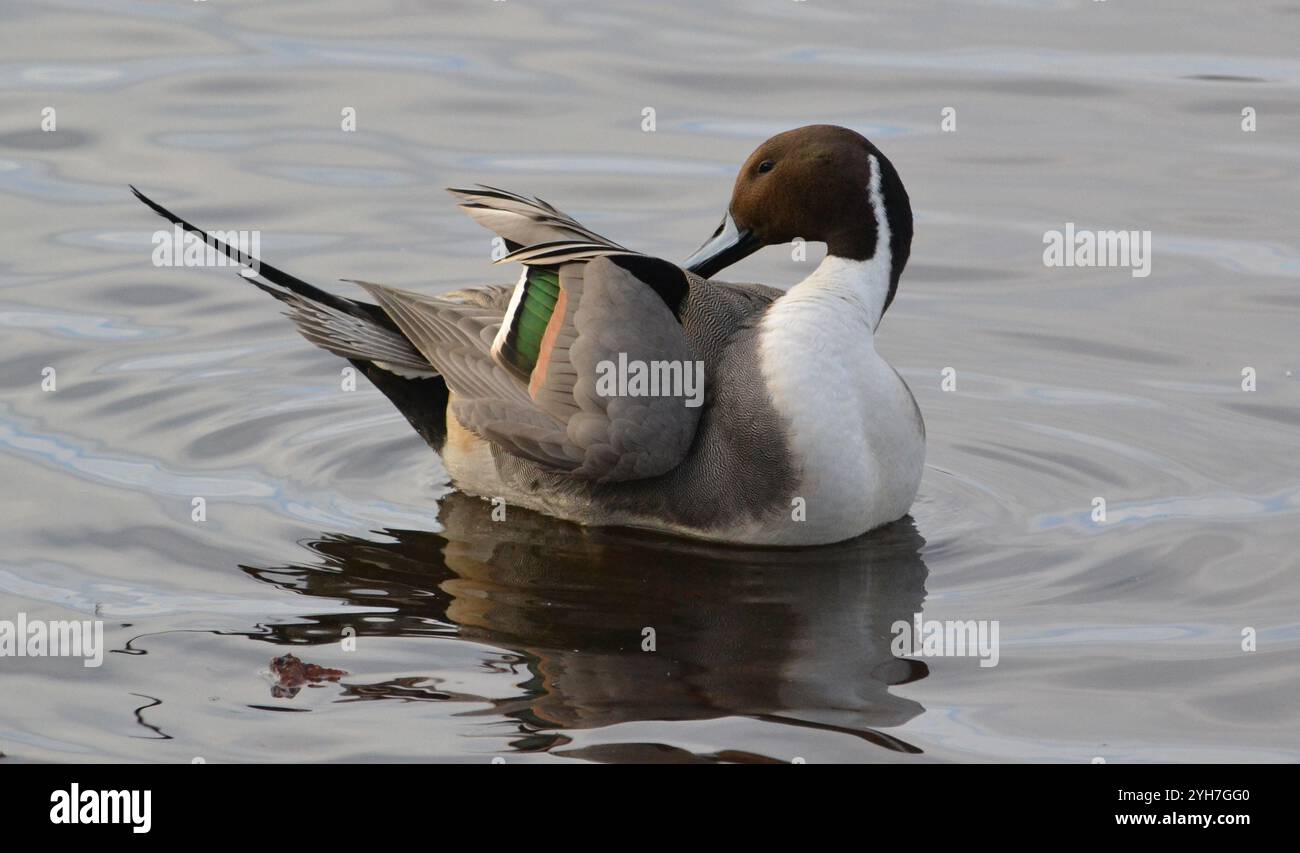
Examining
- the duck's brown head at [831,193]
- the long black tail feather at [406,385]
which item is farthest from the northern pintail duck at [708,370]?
the long black tail feather at [406,385]

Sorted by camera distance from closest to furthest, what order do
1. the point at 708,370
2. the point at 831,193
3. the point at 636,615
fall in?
the point at 636,615 → the point at 708,370 → the point at 831,193

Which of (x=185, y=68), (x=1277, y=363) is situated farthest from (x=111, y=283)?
(x=1277, y=363)

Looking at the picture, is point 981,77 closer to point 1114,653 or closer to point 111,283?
point 111,283

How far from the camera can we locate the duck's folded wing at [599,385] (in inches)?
253

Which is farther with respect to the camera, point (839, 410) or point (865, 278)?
point (865, 278)

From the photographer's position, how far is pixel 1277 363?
27.8 ft

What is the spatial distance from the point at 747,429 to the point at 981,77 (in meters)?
6.25

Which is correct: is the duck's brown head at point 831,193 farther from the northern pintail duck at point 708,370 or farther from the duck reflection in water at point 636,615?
the duck reflection in water at point 636,615

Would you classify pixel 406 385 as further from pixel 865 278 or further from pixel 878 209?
pixel 878 209

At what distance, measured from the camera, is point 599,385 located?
21.2 feet

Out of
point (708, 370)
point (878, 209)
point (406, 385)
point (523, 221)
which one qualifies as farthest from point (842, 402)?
point (406, 385)

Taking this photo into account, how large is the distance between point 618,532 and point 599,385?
2.08ft

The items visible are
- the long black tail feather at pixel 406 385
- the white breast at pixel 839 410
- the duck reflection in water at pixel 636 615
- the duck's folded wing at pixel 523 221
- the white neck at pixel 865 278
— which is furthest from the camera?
the long black tail feather at pixel 406 385

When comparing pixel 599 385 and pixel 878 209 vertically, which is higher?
pixel 878 209
